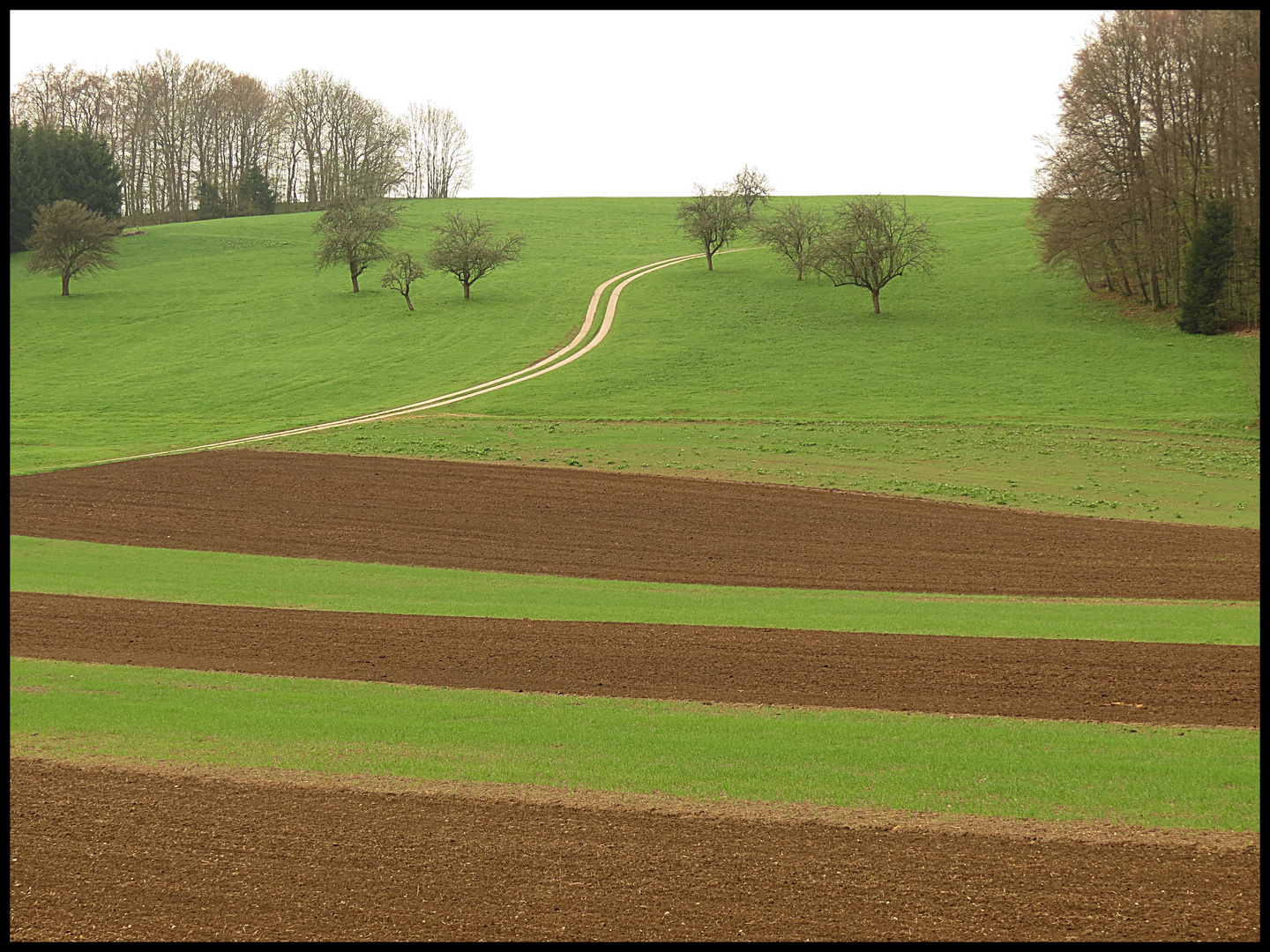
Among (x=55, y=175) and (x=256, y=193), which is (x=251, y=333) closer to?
(x=55, y=175)

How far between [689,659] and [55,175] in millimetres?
91637

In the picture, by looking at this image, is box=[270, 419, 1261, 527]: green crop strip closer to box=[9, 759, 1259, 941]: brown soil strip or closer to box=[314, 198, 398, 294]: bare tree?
box=[9, 759, 1259, 941]: brown soil strip

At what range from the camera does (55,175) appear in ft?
275

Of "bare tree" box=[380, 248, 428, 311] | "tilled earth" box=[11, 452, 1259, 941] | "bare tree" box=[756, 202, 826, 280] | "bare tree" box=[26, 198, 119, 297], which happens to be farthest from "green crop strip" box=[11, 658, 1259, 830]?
"bare tree" box=[26, 198, 119, 297]

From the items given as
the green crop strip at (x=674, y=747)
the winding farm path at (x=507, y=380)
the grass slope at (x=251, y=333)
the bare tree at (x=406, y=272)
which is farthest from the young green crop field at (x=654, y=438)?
the bare tree at (x=406, y=272)

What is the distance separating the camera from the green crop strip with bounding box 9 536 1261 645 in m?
15.1

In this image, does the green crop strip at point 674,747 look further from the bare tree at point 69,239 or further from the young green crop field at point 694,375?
the bare tree at point 69,239

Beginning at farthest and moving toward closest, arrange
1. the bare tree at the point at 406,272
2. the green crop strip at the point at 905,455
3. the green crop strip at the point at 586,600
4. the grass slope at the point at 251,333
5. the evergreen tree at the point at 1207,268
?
the bare tree at the point at 406,272 < the evergreen tree at the point at 1207,268 < the grass slope at the point at 251,333 < the green crop strip at the point at 905,455 < the green crop strip at the point at 586,600

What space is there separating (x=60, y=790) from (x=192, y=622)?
6.50m

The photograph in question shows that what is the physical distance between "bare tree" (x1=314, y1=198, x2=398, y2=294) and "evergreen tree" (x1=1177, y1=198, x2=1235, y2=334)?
4924 centimetres

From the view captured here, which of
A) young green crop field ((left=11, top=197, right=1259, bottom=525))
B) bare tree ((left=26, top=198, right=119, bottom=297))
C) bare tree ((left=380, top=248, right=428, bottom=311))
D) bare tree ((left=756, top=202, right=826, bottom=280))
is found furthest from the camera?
bare tree ((left=26, top=198, right=119, bottom=297))

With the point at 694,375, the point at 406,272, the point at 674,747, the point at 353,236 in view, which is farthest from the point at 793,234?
the point at 674,747

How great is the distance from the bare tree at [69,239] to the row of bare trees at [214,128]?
31.4 meters

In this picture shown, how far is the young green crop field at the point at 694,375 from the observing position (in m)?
32.4
